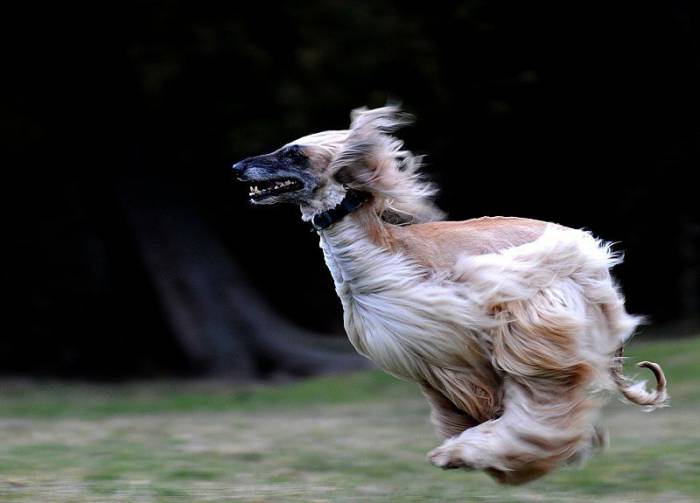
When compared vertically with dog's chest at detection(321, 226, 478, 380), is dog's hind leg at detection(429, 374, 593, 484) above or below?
below

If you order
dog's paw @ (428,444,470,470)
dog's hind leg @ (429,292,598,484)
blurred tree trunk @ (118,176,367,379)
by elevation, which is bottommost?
dog's paw @ (428,444,470,470)

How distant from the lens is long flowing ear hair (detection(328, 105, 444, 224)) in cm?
500

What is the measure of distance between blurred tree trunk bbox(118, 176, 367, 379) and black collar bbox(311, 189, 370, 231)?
410 inches

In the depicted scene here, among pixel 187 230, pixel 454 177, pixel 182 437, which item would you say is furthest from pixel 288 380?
pixel 182 437

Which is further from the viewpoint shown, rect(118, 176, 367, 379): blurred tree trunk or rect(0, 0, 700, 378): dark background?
rect(118, 176, 367, 379): blurred tree trunk

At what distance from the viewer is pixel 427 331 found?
477 centimetres

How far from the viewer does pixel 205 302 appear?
1561 cm

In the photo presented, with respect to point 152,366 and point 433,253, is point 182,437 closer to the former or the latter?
point 433,253

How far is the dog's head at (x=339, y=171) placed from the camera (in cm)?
501

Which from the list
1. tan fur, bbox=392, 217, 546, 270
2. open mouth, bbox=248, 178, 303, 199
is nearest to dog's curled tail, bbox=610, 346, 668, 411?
tan fur, bbox=392, 217, 546, 270

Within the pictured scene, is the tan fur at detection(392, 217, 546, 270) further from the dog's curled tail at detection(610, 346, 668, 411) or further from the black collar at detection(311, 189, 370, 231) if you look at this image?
the dog's curled tail at detection(610, 346, 668, 411)

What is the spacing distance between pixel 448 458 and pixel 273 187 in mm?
1354

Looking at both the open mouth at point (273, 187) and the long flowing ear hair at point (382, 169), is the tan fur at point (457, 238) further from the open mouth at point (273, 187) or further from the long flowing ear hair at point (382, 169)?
the open mouth at point (273, 187)

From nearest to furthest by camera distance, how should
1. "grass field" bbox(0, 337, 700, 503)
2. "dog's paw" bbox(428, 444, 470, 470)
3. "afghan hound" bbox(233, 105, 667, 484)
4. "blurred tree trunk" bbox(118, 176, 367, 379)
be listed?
"dog's paw" bbox(428, 444, 470, 470)
"afghan hound" bbox(233, 105, 667, 484)
"grass field" bbox(0, 337, 700, 503)
"blurred tree trunk" bbox(118, 176, 367, 379)
